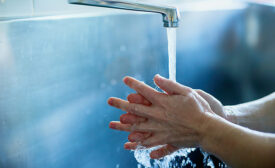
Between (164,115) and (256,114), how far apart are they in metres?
0.30

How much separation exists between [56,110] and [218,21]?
0.75m

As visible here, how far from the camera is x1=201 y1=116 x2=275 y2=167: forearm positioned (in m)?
0.51

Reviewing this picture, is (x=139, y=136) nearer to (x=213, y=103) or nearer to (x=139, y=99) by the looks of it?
(x=139, y=99)

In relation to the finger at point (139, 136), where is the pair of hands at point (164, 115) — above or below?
above

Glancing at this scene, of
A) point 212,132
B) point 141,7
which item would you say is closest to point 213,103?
point 212,132

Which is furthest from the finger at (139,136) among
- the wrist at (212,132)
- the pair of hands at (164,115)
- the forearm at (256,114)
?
the forearm at (256,114)

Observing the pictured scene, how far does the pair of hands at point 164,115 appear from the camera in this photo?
534 mm

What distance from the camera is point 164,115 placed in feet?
1.78

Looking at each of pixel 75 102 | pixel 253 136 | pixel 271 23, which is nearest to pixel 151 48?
pixel 75 102

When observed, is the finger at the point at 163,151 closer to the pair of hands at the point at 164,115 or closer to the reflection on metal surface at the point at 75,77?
the pair of hands at the point at 164,115

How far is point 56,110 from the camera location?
612mm

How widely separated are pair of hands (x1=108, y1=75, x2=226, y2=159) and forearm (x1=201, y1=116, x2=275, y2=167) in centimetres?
2

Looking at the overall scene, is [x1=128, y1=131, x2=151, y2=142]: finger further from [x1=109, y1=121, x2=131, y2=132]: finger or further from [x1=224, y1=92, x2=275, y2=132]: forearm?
[x1=224, y1=92, x2=275, y2=132]: forearm

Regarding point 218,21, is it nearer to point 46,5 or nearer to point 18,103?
point 46,5
